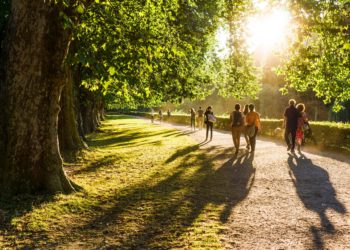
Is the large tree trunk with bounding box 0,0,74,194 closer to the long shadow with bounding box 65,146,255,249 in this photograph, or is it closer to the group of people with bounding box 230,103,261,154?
the long shadow with bounding box 65,146,255,249

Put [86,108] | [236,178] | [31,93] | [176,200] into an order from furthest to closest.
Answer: [86,108] → [236,178] → [176,200] → [31,93]

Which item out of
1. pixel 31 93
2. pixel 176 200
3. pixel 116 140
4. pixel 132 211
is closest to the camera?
pixel 132 211

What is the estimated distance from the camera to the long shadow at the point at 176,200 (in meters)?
5.83

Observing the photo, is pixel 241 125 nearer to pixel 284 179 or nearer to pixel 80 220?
pixel 284 179

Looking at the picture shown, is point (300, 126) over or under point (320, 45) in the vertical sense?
under

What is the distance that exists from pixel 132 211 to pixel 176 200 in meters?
1.16

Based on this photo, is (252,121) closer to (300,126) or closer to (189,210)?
(300,126)

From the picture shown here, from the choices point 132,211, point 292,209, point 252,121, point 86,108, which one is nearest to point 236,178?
point 292,209

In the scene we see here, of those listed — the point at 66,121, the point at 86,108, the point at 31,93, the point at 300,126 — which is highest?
the point at 31,93

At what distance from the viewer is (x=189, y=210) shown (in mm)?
7164

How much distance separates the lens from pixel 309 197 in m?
8.09

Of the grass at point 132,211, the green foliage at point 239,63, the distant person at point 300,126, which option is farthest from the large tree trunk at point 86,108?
the distant person at point 300,126

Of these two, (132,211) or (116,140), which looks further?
(116,140)

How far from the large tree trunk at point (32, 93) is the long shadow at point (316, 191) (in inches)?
192
